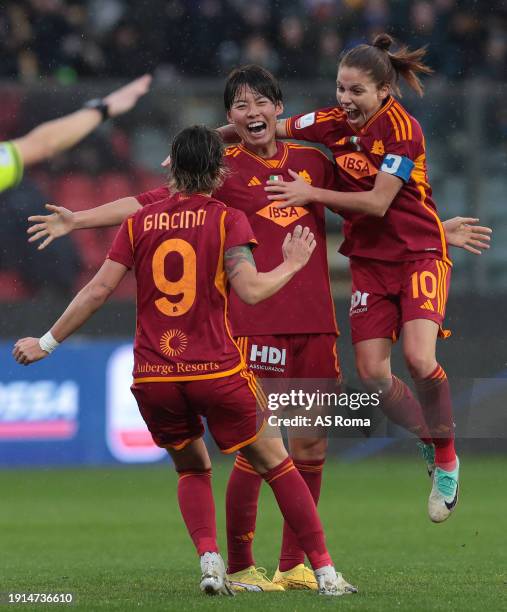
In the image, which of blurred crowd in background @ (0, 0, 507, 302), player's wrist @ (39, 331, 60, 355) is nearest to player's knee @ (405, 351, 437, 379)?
player's wrist @ (39, 331, 60, 355)

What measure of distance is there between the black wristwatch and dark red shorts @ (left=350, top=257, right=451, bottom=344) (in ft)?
19.6

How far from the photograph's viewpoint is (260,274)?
521 cm

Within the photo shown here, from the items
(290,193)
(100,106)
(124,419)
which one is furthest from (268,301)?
(100,106)

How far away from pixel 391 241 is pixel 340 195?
0.50m

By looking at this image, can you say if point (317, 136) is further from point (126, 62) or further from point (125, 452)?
point (126, 62)

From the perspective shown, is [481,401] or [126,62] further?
[126,62]

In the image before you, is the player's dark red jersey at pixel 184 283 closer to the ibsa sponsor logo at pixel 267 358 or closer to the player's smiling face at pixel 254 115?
the ibsa sponsor logo at pixel 267 358

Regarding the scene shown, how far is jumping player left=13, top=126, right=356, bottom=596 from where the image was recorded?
17.2 feet

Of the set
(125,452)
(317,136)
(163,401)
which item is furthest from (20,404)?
(163,401)

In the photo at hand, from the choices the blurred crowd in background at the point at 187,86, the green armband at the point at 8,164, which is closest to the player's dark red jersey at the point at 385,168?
A: the green armband at the point at 8,164

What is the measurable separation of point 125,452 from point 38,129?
3.09 meters

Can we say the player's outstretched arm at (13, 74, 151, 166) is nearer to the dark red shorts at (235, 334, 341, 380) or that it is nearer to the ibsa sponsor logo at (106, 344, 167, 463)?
the ibsa sponsor logo at (106, 344, 167, 463)

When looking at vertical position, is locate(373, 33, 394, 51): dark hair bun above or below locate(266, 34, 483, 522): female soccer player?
above

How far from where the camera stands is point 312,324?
620 centimetres
